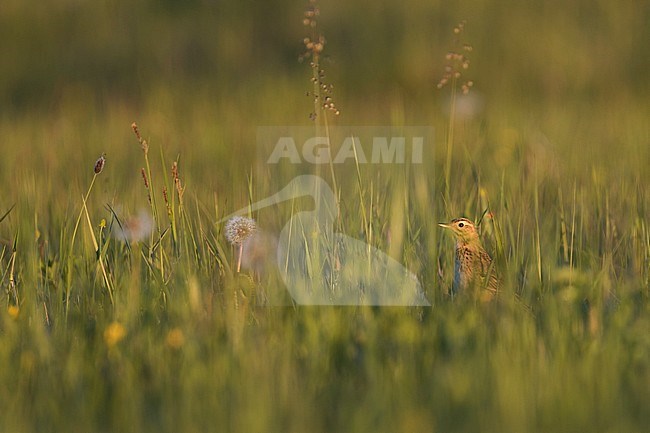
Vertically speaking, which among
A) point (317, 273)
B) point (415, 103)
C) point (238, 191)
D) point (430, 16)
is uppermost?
point (430, 16)

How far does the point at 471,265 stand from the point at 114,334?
3.04 ft

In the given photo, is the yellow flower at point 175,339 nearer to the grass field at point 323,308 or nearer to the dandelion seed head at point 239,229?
the grass field at point 323,308

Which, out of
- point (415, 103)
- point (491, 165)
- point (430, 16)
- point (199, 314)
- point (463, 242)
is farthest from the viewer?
point (430, 16)

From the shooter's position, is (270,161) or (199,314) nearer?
(199,314)

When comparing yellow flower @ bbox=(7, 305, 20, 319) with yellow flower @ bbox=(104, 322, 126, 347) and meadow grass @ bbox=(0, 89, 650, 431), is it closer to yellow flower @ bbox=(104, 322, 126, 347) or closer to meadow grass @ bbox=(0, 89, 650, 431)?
meadow grass @ bbox=(0, 89, 650, 431)

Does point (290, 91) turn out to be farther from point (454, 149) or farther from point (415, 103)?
point (454, 149)

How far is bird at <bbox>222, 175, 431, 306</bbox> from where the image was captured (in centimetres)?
265

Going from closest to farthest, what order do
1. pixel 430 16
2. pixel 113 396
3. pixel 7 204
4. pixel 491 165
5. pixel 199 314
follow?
1. pixel 113 396
2. pixel 199 314
3. pixel 7 204
4. pixel 491 165
5. pixel 430 16

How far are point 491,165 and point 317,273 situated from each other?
169 cm

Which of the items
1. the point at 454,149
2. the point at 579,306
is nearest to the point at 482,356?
the point at 579,306

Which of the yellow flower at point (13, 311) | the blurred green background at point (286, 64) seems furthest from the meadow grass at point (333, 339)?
the blurred green background at point (286, 64)

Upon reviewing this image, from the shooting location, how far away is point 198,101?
22.4 feet

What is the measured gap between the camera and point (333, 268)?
2838 millimetres

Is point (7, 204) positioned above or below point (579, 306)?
above
